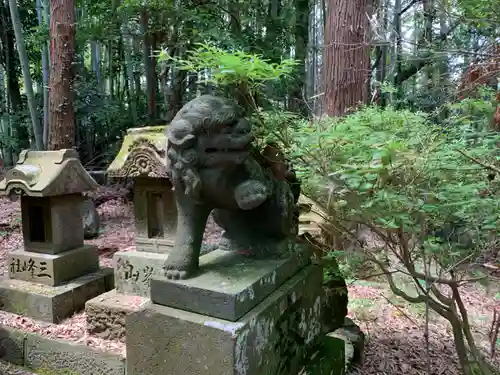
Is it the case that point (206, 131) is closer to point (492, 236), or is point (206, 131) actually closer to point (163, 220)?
point (492, 236)

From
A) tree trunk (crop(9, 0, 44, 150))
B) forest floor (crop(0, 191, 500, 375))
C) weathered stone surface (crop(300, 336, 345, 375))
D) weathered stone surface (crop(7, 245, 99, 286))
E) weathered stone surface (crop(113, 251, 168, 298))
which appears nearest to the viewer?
weathered stone surface (crop(300, 336, 345, 375))

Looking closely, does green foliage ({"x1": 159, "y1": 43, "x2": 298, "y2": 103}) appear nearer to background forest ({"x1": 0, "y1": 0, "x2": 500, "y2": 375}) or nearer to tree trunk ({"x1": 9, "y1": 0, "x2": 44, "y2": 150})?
background forest ({"x1": 0, "y1": 0, "x2": 500, "y2": 375})

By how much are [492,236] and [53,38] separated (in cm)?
538

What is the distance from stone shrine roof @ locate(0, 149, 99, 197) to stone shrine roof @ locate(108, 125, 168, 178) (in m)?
0.64

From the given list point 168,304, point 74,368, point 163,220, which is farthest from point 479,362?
point 74,368

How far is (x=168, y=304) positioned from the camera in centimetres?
174

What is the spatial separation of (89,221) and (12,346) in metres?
3.01

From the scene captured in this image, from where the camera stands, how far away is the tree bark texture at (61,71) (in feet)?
16.9

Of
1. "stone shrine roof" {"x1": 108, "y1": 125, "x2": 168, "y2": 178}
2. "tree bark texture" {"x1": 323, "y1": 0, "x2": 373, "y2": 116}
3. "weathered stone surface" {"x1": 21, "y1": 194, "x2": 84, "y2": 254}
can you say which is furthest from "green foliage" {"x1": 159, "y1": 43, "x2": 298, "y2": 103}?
"weathered stone surface" {"x1": 21, "y1": 194, "x2": 84, "y2": 254}

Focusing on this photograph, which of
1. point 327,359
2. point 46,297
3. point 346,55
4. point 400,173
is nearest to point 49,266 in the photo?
point 46,297

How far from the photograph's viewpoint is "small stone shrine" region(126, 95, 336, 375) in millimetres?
1601

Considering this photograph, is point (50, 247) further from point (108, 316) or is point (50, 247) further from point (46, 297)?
point (108, 316)

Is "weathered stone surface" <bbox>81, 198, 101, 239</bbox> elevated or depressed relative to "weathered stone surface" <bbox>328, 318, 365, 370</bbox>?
elevated

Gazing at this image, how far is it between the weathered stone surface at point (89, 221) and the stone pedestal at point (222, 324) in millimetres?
4717
